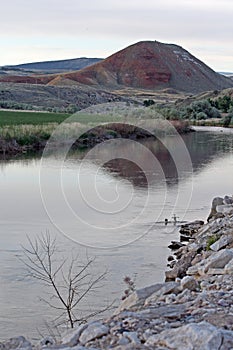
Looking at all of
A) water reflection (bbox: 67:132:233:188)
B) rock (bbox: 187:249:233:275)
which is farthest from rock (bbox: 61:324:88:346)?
water reflection (bbox: 67:132:233:188)

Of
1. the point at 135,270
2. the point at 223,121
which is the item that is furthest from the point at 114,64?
the point at 135,270

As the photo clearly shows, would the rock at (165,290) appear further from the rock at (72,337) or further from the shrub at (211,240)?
the shrub at (211,240)

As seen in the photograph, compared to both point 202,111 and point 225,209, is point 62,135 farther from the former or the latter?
point 202,111

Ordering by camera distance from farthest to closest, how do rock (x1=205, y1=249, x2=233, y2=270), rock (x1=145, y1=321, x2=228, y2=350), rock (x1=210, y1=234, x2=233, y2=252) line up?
rock (x1=210, y1=234, x2=233, y2=252)
rock (x1=205, y1=249, x2=233, y2=270)
rock (x1=145, y1=321, x2=228, y2=350)

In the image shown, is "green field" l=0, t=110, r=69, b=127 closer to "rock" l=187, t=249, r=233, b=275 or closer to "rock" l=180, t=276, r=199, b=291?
"rock" l=187, t=249, r=233, b=275

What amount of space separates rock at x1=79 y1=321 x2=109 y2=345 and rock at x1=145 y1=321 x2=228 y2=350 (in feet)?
1.14

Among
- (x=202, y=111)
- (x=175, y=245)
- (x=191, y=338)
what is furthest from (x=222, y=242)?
(x=202, y=111)

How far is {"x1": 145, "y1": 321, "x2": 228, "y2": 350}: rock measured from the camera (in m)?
3.85

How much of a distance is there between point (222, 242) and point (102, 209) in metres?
5.61

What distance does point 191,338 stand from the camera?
391cm

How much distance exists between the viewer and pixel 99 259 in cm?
968

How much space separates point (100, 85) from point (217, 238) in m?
95.4

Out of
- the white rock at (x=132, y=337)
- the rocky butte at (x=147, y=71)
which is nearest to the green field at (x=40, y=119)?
the white rock at (x=132, y=337)

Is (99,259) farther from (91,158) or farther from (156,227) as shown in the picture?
(91,158)
